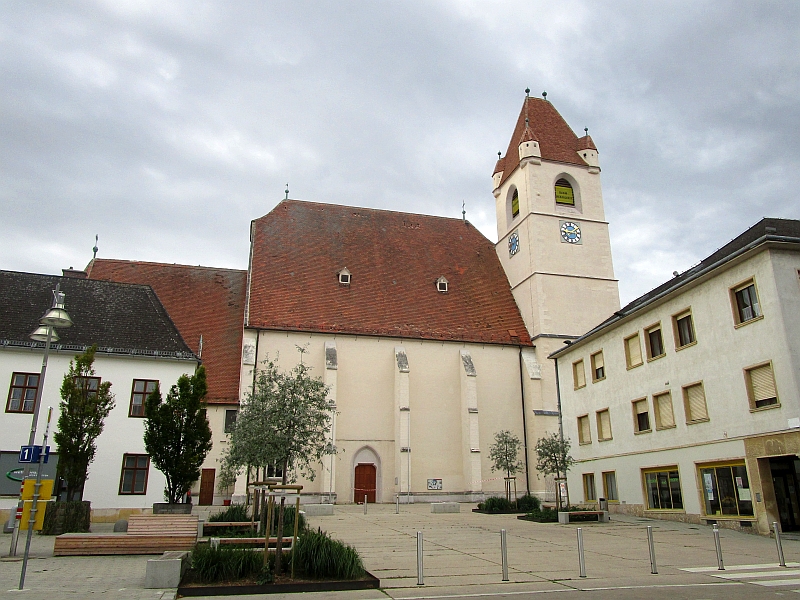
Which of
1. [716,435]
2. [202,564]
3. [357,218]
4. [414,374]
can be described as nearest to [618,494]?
[716,435]

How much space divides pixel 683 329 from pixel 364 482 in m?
16.8

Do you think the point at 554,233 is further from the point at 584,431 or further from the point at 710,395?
the point at 710,395

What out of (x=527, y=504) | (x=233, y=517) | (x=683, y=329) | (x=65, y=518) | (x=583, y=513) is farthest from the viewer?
(x=527, y=504)

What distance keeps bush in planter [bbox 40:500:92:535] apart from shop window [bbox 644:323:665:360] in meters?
18.2

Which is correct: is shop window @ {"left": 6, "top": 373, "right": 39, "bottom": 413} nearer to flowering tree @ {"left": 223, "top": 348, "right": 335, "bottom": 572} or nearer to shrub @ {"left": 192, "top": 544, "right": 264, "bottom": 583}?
flowering tree @ {"left": 223, "top": 348, "right": 335, "bottom": 572}

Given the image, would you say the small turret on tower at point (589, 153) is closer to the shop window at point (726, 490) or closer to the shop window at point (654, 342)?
the shop window at point (654, 342)

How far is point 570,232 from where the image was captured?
120 ft

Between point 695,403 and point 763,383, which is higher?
point 763,383

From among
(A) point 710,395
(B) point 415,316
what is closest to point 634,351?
→ (A) point 710,395

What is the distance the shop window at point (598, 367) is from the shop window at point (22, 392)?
20.1 m

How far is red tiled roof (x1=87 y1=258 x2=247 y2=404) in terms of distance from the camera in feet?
102

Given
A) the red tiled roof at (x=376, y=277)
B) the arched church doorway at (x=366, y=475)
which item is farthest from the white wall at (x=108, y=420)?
the arched church doorway at (x=366, y=475)

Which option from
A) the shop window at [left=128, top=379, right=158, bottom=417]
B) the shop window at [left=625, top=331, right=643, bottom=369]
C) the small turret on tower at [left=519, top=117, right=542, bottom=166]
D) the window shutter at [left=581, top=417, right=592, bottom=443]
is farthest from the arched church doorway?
the small turret on tower at [left=519, top=117, right=542, bottom=166]

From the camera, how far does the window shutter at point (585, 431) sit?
2545 centimetres
